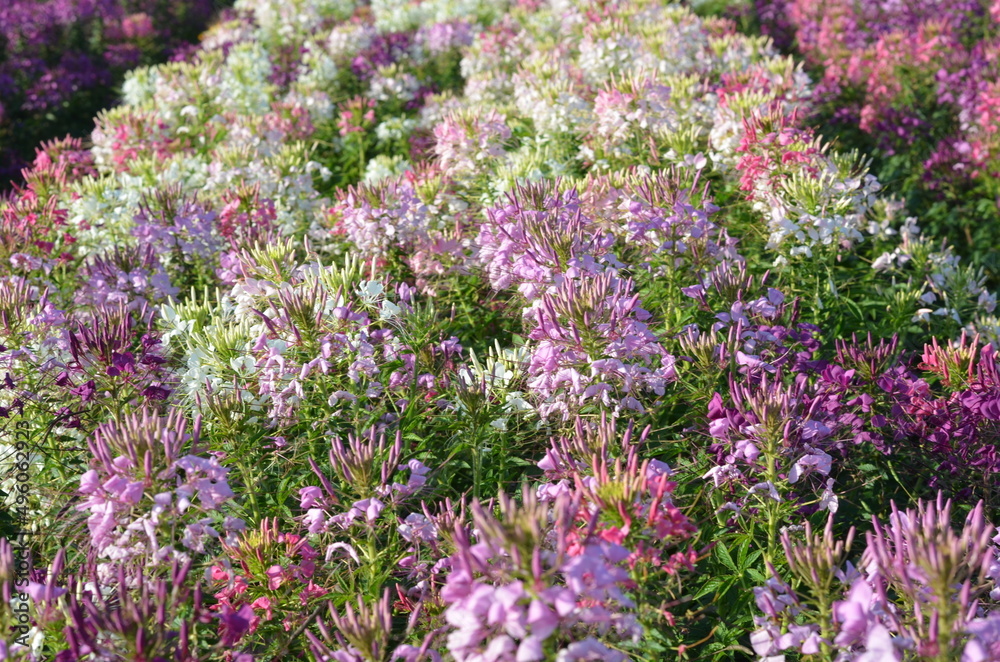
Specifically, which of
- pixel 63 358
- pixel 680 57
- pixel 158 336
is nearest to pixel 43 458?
pixel 63 358

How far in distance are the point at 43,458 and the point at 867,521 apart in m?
3.62

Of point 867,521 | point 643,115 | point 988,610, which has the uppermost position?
point 643,115

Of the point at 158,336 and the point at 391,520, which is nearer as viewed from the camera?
the point at 391,520

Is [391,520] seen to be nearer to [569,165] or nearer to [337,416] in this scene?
[337,416]

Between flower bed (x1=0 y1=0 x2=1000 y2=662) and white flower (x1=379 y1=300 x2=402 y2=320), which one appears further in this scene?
white flower (x1=379 y1=300 x2=402 y2=320)

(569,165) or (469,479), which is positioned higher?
(569,165)

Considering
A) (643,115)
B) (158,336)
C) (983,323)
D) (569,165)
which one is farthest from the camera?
(569,165)

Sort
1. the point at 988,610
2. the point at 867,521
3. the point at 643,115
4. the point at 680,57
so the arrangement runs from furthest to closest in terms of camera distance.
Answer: the point at 680,57
the point at 643,115
the point at 867,521
the point at 988,610

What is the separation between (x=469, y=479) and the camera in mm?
3662

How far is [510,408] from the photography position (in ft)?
11.0

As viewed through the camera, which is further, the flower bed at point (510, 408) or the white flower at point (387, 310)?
the white flower at point (387, 310)

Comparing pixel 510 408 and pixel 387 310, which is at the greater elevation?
→ pixel 387 310

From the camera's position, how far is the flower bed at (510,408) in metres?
2.09

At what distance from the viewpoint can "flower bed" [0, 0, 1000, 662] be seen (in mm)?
2092
